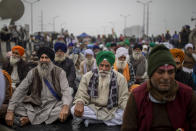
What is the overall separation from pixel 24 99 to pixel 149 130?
3.38 m

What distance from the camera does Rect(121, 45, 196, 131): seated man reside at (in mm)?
2502

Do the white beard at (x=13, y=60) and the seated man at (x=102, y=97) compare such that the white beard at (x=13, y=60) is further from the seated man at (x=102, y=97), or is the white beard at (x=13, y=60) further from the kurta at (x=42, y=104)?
the seated man at (x=102, y=97)

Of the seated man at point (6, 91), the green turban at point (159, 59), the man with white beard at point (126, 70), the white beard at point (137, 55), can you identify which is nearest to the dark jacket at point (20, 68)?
the seated man at point (6, 91)

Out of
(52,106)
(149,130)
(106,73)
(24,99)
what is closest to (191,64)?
(106,73)

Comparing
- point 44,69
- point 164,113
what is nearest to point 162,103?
point 164,113

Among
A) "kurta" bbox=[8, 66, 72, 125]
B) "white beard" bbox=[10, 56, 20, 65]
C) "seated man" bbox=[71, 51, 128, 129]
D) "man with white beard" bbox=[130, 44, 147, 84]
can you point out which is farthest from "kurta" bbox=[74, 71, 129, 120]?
"man with white beard" bbox=[130, 44, 147, 84]

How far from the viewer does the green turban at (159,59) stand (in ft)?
8.33

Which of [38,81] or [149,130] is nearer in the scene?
[149,130]

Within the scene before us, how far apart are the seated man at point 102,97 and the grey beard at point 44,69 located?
2.66ft

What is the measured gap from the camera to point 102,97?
4973mm

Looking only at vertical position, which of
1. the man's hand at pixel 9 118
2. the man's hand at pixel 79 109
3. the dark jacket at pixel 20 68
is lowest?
the man's hand at pixel 9 118

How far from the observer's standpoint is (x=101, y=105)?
16.4 feet

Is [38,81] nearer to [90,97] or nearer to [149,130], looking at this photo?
[90,97]

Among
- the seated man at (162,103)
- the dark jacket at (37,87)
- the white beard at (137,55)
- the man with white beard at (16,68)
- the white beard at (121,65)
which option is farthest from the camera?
the white beard at (137,55)
